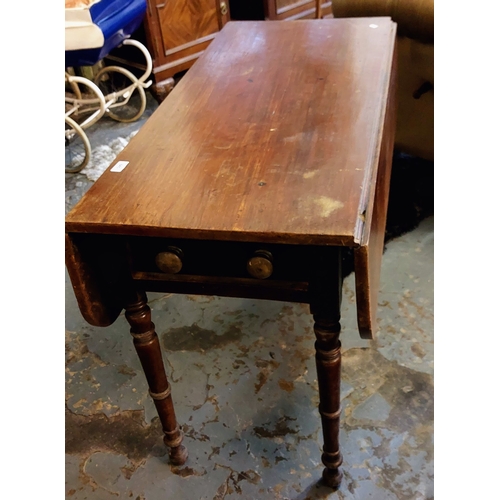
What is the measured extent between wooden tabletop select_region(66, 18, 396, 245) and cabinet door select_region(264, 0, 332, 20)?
6.58 feet

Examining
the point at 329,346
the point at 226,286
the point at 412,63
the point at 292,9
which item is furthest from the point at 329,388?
the point at 292,9

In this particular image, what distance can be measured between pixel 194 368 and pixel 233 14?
9.51 feet

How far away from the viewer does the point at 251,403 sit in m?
1.41

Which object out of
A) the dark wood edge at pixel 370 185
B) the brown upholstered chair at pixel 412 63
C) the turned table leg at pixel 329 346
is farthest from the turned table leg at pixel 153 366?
the brown upholstered chair at pixel 412 63

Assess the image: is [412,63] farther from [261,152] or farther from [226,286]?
[226,286]

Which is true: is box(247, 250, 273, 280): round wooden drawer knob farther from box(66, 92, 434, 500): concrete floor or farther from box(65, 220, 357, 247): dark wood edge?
box(66, 92, 434, 500): concrete floor

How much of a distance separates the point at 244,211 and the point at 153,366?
458 millimetres

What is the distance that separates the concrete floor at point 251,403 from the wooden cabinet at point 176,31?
5.60ft

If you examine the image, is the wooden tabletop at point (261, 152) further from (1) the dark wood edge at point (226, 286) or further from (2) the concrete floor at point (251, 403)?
(2) the concrete floor at point (251, 403)

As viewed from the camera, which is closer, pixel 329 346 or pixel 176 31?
pixel 329 346

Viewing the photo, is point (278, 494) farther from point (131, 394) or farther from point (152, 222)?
point (152, 222)

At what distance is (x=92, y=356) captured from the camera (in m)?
→ 1.59

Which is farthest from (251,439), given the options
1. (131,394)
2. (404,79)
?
(404,79)

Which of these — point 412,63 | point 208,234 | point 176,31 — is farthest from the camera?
point 176,31
